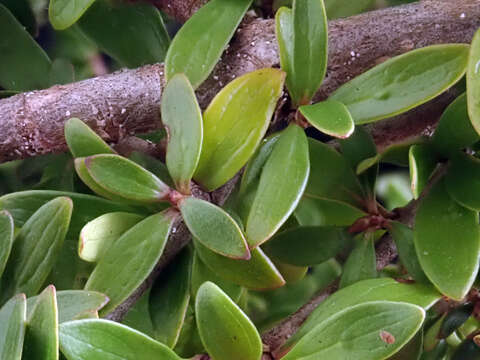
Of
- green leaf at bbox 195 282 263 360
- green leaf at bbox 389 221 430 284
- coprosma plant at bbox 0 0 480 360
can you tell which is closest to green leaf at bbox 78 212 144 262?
coprosma plant at bbox 0 0 480 360

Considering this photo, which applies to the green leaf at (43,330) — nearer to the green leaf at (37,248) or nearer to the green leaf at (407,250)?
the green leaf at (37,248)

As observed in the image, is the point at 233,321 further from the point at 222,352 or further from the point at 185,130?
the point at 185,130

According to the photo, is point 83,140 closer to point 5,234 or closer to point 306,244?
point 5,234

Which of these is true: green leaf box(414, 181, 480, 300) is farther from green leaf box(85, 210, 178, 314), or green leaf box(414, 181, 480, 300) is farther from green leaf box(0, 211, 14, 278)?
green leaf box(0, 211, 14, 278)

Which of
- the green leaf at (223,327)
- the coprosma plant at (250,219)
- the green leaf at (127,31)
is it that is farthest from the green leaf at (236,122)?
the green leaf at (127,31)

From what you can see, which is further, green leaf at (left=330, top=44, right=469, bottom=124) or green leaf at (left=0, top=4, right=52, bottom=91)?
green leaf at (left=0, top=4, right=52, bottom=91)
